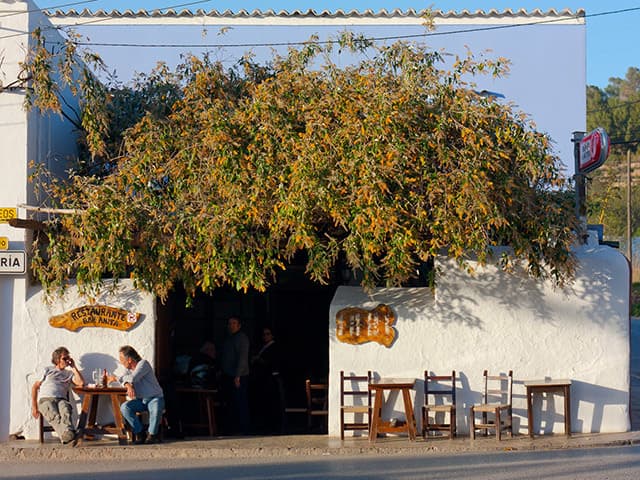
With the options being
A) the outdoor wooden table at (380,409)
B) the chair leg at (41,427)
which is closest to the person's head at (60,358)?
the chair leg at (41,427)

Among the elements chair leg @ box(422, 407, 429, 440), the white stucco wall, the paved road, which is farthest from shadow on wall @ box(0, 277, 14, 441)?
chair leg @ box(422, 407, 429, 440)

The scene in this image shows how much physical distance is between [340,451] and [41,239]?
17.1 ft

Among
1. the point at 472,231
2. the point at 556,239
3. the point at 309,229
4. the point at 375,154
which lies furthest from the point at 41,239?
the point at 556,239

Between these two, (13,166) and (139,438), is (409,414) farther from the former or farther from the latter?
(13,166)

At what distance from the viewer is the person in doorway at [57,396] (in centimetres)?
1233

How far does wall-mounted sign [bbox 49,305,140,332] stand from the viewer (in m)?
13.3

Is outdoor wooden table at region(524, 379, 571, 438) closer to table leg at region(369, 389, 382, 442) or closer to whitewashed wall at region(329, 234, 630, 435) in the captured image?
whitewashed wall at region(329, 234, 630, 435)

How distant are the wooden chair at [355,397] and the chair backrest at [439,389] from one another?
2.65ft

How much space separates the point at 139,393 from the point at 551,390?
560 cm

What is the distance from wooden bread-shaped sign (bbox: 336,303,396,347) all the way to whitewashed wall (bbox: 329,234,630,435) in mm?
90

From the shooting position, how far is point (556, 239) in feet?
40.8

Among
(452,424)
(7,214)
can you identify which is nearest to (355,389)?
(452,424)

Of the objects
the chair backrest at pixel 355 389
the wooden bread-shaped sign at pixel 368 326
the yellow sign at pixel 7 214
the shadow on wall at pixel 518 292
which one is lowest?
the chair backrest at pixel 355 389

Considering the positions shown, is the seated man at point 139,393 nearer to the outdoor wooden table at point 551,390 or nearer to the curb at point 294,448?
the curb at point 294,448
